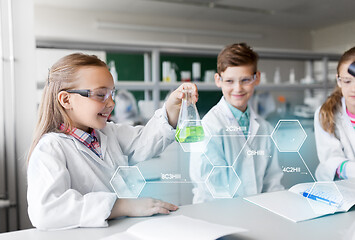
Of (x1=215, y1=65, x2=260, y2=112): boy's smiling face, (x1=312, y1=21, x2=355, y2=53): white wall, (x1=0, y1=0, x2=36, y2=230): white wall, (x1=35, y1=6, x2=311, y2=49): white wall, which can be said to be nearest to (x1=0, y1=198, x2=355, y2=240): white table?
(x1=215, y1=65, x2=260, y2=112): boy's smiling face

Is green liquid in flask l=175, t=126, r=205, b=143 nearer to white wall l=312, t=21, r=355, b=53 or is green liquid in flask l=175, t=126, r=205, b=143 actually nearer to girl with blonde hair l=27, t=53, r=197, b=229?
girl with blonde hair l=27, t=53, r=197, b=229

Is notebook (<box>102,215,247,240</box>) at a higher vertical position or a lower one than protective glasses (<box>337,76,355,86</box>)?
lower

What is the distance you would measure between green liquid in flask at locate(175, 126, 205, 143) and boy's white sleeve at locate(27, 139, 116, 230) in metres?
0.22

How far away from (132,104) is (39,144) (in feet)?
0.97

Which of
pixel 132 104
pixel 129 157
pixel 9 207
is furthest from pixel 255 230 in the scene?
pixel 9 207

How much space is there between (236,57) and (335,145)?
364mm

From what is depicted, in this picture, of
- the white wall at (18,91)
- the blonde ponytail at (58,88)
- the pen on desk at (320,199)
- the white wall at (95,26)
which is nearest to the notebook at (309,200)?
the pen on desk at (320,199)

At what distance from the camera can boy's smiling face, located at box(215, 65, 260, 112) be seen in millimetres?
843

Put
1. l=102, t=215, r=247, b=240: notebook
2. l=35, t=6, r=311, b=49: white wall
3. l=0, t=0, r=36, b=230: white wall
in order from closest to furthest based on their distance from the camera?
1. l=102, t=215, r=247, b=240: notebook
2. l=0, t=0, r=36, b=230: white wall
3. l=35, t=6, r=311, b=49: white wall

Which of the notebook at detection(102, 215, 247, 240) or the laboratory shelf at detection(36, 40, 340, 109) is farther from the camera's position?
the laboratory shelf at detection(36, 40, 340, 109)

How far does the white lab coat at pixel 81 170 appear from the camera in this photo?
654 mm
